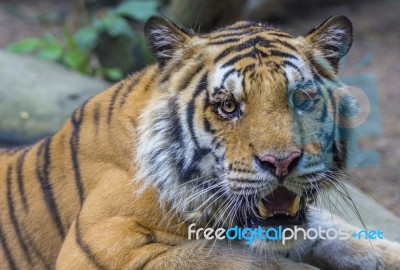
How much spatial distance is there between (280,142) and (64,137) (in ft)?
3.22

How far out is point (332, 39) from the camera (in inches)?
84.4

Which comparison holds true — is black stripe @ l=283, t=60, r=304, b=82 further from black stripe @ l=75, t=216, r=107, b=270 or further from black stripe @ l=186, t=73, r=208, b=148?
black stripe @ l=75, t=216, r=107, b=270

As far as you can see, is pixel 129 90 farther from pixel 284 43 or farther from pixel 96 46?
pixel 96 46

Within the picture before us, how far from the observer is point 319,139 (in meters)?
1.99

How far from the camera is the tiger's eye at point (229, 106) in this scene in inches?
77.7

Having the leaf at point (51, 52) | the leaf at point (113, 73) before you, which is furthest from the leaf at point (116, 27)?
the leaf at point (51, 52)

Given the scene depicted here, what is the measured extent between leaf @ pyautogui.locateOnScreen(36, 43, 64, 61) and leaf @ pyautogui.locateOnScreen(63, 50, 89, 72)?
61 millimetres

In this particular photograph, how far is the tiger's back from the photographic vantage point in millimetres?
2338

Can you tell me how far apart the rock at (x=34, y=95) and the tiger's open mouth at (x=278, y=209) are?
229 centimetres

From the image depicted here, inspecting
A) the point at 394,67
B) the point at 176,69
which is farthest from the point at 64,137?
the point at 394,67

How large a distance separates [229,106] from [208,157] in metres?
0.17

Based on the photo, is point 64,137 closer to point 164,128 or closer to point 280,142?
point 164,128

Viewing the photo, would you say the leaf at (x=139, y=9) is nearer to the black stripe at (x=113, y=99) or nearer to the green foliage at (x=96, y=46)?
the green foliage at (x=96, y=46)

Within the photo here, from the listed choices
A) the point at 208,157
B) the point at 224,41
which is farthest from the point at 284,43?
Result: the point at 208,157
